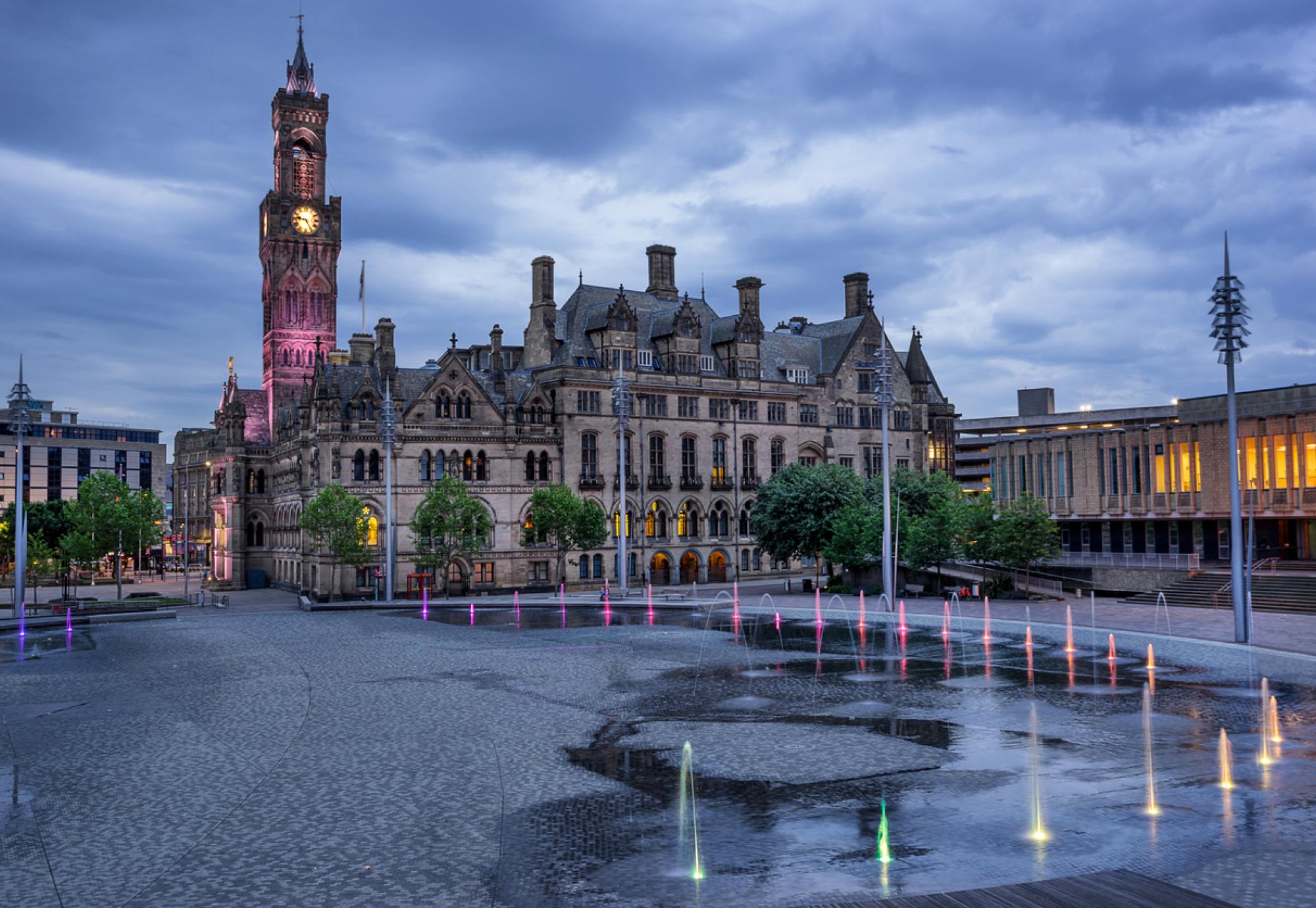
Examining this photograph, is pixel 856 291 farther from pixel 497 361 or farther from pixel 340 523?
pixel 340 523

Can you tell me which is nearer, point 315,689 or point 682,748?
point 682,748

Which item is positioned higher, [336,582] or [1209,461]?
[1209,461]

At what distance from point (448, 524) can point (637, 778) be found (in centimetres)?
5101

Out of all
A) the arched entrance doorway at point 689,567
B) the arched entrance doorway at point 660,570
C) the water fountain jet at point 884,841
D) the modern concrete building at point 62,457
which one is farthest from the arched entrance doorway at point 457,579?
the modern concrete building at point 62,457

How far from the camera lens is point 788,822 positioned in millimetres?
15828

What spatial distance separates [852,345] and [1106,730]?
7534 centimetres

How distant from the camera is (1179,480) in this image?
65000mm

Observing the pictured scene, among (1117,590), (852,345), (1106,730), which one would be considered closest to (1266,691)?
(1106,730)

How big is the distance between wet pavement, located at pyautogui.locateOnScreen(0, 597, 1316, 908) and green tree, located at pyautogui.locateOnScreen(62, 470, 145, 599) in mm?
43143

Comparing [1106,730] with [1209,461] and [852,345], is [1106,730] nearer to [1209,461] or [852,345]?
[1209,461]

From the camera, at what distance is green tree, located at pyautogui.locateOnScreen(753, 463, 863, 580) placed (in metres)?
69.3

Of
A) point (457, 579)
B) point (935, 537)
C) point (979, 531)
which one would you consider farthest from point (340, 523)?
point (979, 531)

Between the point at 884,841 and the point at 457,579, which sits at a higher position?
the point at 457,579

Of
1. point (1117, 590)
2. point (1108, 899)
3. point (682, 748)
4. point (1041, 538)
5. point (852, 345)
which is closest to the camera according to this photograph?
point (1108, 899)
